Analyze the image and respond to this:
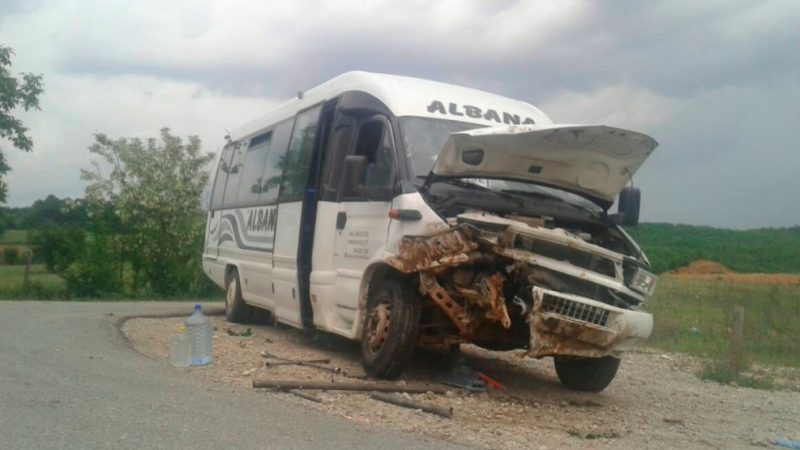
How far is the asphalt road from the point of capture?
17.8 feet

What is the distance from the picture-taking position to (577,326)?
666cm

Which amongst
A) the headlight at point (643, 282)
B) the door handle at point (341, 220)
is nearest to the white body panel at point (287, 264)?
the door handle at point (341, 220)

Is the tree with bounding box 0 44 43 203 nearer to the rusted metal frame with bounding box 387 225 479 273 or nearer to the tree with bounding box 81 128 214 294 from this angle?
the tree with bounding box 81 128 214 294

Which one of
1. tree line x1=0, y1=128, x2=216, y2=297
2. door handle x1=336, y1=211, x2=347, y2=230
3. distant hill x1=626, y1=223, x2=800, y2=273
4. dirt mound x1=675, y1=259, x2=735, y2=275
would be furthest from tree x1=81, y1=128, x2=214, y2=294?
dirt mound x1=675, y1=259, x2=735, y2=275

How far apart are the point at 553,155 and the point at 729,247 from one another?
55.3 meters

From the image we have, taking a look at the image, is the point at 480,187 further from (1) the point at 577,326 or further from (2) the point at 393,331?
(1) the point at 577,326

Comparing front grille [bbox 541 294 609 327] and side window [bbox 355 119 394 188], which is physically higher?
side window [bbox 355 119 394 188]

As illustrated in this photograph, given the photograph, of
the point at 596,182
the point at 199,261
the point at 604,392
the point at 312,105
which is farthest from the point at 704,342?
the point at 199,261

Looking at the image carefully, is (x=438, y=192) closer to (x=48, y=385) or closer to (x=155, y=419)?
(x=155, y=419)

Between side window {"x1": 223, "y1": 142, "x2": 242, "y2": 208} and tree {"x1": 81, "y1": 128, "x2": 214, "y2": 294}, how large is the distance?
9.48 meters

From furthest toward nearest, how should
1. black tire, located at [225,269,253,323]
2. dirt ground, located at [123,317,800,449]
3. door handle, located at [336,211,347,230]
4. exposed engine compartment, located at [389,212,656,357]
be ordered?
1. black tire, located at [225,269,253,323]
2. door handle, located at [336,211,347,230]
3. exposed engine compartment, located at [389,212,656,357]
4. dirt ground, located at [123,317,800,449]

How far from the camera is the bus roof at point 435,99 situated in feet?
27.7

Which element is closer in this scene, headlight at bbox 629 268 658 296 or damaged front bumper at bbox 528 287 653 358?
damaged front bumper at bbox 528 287 653 358

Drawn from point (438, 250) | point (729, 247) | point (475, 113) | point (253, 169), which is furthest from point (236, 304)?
point (729, 247)
